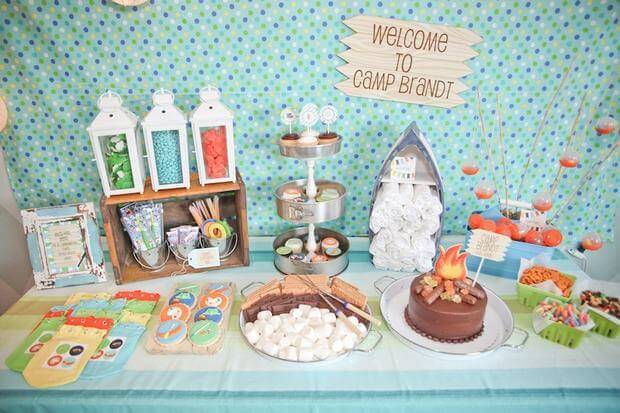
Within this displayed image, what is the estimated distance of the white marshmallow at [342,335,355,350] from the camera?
4.19 feet

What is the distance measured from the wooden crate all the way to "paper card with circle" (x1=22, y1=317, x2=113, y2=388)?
29cm

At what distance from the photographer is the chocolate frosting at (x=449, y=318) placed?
4.22 feet

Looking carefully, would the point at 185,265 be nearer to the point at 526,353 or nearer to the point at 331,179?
the point at 331,179

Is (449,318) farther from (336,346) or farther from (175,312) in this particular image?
(175,312)

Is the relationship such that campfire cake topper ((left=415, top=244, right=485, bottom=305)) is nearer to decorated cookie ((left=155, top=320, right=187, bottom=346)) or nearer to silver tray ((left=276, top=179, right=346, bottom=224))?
silver tray ((left=276, top=179, right=346, bottom=224))

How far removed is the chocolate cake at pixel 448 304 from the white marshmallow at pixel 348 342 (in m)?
0.23

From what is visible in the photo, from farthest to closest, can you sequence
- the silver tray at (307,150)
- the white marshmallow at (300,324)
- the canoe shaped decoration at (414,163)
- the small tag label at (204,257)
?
the small tag label at (204,257) → the canoe shaped decoration at (414,163) → the silver tray at (307,150) → the white marshmallow at (300,324)

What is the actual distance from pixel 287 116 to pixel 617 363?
133 centimetres

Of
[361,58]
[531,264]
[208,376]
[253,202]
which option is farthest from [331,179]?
[208,376]

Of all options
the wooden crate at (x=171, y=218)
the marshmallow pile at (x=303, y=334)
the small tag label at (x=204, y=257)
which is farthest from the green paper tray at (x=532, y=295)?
the small tag label at (x=204, y=257)

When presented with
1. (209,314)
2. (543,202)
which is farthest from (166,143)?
(543,202)

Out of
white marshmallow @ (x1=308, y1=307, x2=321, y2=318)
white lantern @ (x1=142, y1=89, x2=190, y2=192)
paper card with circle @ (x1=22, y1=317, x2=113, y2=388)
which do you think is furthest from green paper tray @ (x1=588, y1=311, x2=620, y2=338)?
paper card with circle @ (x1=22, y1=317, x2=113, y2=388)

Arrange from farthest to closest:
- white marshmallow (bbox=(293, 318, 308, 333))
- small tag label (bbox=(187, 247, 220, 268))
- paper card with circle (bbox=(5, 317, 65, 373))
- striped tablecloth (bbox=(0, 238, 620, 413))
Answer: small tag label (bbox=(187, 247, 220, 268)), white marshmallow (bbox=(293, 318, 308, 333)), paper card with circle (bbox=(5, 317, 65, 373)), striped tablecloth (bbox=(0, 238, 620, 413))

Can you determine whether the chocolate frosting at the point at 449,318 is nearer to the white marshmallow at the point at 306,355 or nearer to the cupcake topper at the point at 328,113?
the white marshmallow at the point at 306,355
